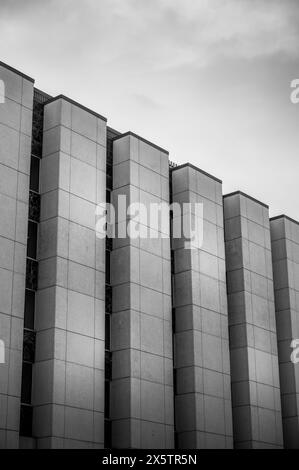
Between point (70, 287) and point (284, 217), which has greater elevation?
point (284, 217)

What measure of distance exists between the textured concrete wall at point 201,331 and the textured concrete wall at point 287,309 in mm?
Answer: 6606

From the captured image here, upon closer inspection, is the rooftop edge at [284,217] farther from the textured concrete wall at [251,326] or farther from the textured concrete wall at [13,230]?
the textured concrete wall at [13,230]

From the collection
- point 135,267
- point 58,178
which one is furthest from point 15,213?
point 135,267

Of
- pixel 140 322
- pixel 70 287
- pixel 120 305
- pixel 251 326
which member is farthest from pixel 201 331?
pixel 70 287

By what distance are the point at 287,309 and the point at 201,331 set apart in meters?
9.91

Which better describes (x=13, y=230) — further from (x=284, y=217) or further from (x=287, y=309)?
(x=284, y=217)

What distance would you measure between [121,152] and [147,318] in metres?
9.84

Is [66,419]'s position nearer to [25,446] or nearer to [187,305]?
[25,446]

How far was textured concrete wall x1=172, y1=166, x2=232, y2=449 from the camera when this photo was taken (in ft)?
137

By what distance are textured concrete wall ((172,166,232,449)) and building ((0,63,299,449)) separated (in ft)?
0.29

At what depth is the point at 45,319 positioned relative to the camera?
3641 centimetres

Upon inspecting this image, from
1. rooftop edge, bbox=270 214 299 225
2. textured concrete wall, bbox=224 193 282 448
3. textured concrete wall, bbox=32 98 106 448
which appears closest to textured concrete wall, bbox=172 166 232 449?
textured concrete wall, bbox=224 193 282 448

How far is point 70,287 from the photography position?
37.3 metres

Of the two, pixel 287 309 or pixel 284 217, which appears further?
pixel 284 217
